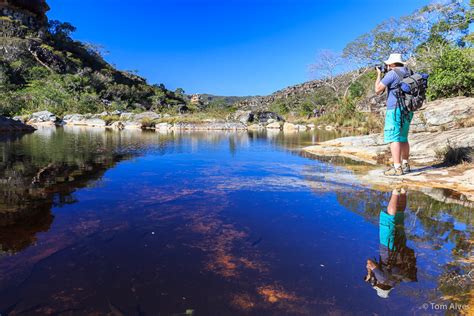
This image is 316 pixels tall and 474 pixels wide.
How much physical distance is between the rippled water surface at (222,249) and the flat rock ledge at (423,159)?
18.8 inches

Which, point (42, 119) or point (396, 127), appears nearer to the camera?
point (396, 127)

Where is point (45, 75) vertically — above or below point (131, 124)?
above

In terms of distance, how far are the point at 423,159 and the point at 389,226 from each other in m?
4.13

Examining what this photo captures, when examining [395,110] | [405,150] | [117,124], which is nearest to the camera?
[395,110]

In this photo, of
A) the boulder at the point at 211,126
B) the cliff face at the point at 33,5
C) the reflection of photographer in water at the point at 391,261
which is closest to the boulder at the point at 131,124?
the boulder at the point at 211,126

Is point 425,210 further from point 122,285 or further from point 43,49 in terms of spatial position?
point 43,49

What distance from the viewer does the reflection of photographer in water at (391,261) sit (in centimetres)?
189

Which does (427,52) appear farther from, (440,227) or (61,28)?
(61,28)

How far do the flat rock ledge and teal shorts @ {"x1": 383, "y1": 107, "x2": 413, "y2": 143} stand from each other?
0.60m

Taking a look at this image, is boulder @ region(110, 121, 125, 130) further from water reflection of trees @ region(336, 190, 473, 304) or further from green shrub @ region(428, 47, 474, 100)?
water reflection of trees @ region(336, 190, 473, 304)

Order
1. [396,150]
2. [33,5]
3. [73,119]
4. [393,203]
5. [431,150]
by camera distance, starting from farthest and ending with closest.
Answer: [33,5]
[73,119]
[431,150]
[396,150]
[393,203]

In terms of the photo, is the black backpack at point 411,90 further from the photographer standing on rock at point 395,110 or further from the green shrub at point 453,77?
the green shrub at point 453,77

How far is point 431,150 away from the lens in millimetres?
6414

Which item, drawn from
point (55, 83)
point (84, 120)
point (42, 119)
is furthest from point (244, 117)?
point (55, 83)
